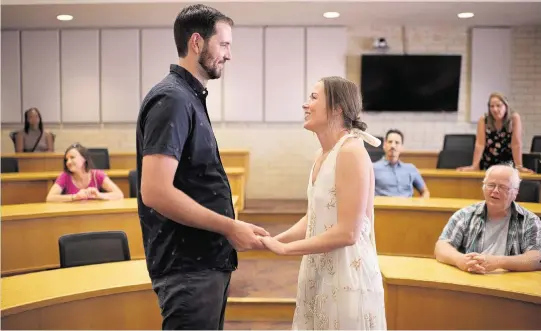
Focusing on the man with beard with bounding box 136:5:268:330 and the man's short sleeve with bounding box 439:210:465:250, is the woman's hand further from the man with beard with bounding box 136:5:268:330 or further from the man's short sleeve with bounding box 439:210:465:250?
the man's short sleeve with bounding box 439:210:465:250

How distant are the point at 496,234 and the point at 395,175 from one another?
7.02 feet

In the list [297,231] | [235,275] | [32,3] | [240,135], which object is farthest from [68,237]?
[240,135]

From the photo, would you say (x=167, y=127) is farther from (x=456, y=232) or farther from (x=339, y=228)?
(x=456, y=232)

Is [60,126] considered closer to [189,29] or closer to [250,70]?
[250,70]

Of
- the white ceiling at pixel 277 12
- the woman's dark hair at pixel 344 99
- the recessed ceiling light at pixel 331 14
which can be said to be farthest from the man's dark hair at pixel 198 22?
the recessed ceiling light at pixel 331 14

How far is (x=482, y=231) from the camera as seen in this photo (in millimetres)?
2748

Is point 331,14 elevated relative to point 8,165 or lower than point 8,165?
elevated

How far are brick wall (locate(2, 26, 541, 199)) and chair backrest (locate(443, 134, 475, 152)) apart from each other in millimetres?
1062

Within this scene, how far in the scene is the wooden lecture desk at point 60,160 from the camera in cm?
673

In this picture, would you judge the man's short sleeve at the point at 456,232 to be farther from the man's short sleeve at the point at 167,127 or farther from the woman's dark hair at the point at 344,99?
the man's short sleeve at the point at 167,127

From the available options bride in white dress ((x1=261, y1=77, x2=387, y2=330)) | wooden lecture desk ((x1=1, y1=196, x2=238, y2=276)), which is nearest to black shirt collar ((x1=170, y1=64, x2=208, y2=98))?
bride in white dress ((x1=261, y1=77, x2=387, y2=330))

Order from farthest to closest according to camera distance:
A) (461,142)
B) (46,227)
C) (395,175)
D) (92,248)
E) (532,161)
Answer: (461,142)
(532,161)
(395,175)
(46,227)
(92,248)

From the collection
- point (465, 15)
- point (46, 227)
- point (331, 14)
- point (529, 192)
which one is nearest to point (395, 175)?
point (529, 192)

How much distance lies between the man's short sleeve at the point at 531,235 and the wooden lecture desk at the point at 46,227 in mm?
2534
